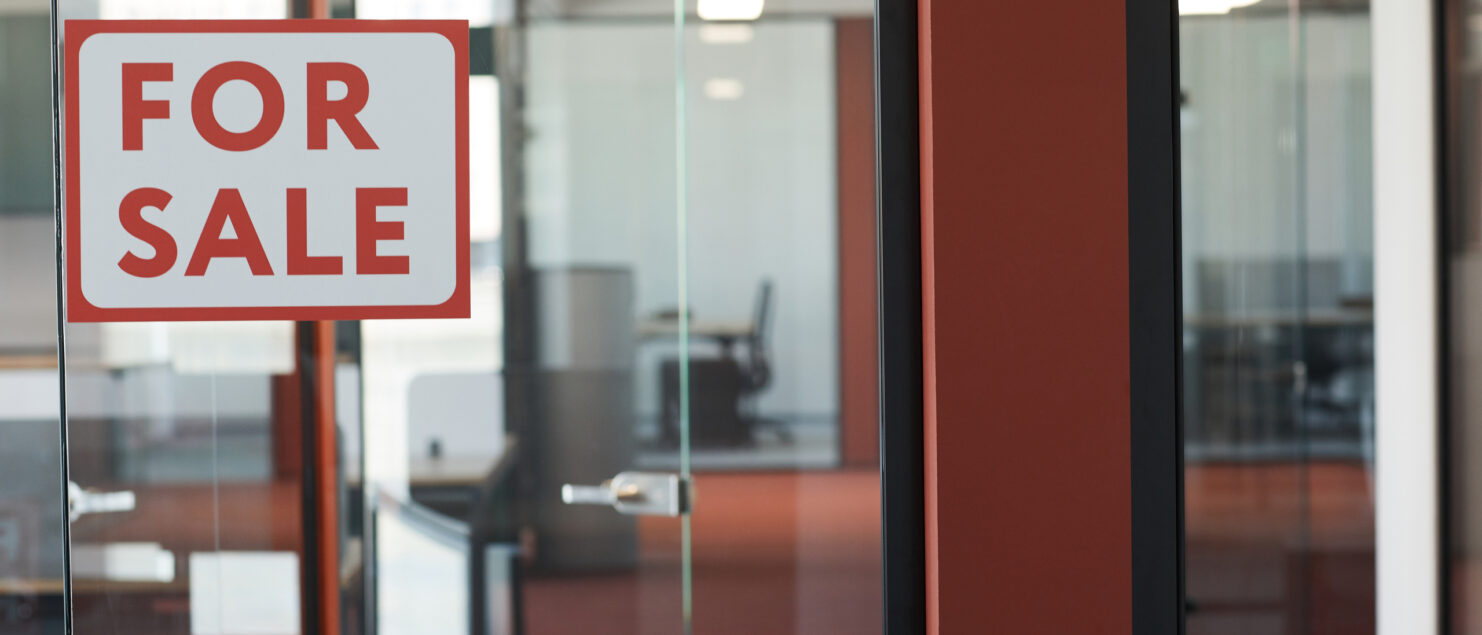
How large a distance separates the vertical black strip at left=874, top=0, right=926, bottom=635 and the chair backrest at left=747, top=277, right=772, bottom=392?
49 cm

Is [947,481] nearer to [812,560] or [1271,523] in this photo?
[812,560]

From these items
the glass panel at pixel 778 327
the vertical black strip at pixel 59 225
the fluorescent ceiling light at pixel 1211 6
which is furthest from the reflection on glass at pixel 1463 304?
the vertical black strip at pixel 59 225

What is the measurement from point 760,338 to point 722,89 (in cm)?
46

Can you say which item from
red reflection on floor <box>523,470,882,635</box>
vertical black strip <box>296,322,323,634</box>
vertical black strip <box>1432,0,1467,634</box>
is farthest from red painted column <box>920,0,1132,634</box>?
vertical black strip <box>296,322,323,634</box>

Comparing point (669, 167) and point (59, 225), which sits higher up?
point (669, 167)

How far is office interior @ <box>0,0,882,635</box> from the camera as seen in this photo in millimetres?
1762

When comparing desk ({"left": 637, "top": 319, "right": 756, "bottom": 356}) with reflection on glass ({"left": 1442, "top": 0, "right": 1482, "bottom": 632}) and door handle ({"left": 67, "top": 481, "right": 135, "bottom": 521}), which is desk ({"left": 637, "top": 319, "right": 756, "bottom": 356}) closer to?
door handle ({"left": 67, "top": 481, "right": 135, "bottom": 521})

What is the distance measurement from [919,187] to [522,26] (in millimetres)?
788

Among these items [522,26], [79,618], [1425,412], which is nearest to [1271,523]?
[1425,412]

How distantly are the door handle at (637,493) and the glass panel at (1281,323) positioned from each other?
3.27 feet

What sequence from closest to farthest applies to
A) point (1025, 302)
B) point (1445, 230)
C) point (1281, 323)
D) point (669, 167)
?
point (1025, 302) < point (669, 167) < point (1445, 230) < point (1281, 323)

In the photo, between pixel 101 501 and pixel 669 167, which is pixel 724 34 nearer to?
pixel 669 167

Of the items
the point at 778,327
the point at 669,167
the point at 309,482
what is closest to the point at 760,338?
the point at 778,327

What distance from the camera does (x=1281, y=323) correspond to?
6.59 ft
